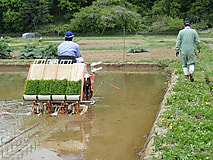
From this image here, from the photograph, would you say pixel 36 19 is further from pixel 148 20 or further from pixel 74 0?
pixel 148 20

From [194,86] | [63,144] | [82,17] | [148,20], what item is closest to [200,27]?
[148,20]

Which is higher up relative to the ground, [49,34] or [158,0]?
[158,0]

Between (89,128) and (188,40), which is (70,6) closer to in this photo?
(188,40)

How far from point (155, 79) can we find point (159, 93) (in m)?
2.57

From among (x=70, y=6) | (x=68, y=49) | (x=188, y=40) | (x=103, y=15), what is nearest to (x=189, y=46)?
(x=188, y=40)

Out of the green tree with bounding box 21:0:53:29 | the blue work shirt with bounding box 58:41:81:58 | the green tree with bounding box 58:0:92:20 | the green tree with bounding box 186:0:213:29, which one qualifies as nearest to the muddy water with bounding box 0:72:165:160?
the blue work shirt with bounding box 58:41:81:58

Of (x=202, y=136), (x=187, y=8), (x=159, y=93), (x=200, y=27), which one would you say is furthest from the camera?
(x=187, y=8)

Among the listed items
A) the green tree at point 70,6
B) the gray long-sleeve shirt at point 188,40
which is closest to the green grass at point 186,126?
the gray long-sleeve shirt at point 188,40

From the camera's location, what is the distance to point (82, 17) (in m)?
46.7

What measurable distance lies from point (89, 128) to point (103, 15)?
39488 millimetres

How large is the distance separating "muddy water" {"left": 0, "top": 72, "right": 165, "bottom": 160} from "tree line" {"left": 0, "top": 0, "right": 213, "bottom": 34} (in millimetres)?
35851

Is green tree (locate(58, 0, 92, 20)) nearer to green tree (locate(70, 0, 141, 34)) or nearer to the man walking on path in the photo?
green tree (locate(70, 0, 141, 34))

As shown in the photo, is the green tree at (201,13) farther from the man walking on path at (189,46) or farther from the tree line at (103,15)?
the man walking on path at (189,46)

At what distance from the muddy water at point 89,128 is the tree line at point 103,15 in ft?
118
